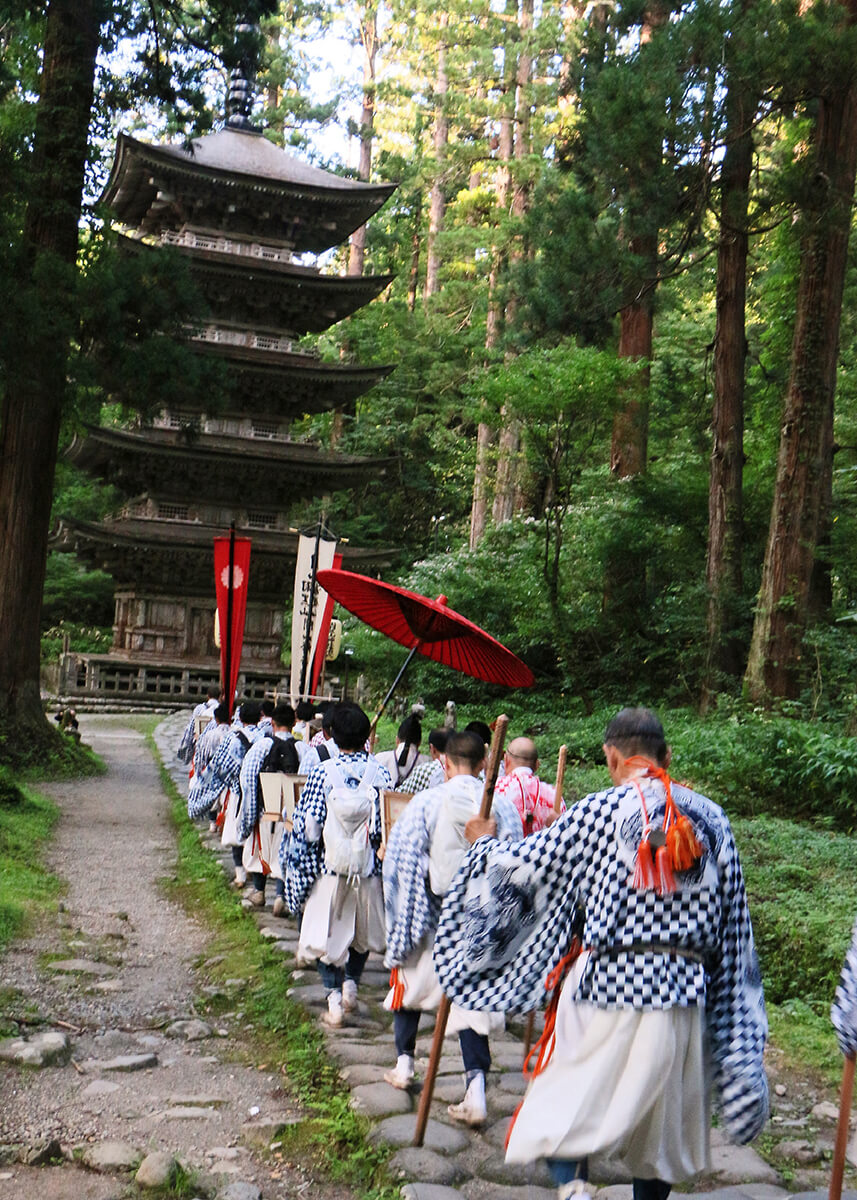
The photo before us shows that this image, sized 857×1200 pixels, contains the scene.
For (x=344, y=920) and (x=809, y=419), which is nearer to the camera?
(x=344, y=920)

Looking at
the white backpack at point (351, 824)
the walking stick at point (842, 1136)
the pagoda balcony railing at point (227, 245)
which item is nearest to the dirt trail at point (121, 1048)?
the white backpack at point (351, 824)

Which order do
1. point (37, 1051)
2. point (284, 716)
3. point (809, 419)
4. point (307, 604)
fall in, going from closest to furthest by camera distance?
point (37, 1051)
point (284, 716)
point (809, 419)
point (307, 604)

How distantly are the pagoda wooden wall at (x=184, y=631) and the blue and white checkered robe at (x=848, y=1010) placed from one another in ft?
77.7

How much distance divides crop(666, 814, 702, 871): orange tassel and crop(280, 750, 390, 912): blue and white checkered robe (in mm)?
2611

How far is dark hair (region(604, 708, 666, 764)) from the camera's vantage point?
9.50 feet

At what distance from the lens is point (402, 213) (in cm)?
3766

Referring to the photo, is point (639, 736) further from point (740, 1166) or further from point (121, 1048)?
point (121, 1048)

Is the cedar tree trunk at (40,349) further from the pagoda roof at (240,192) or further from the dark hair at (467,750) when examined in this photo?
the pagoda roof at (240,192)

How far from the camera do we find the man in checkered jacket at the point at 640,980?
8.87ft

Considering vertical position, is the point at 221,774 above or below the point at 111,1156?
above

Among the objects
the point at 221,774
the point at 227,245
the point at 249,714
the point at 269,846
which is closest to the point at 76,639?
the point at 227,245

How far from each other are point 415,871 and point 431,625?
1807 millimetres

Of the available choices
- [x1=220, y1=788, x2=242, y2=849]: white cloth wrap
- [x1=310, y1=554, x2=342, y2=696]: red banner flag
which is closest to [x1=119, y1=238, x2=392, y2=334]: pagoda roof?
[x1=310, y1=554, x2=342, y2=696]: red banner flag

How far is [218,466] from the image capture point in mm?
25141
